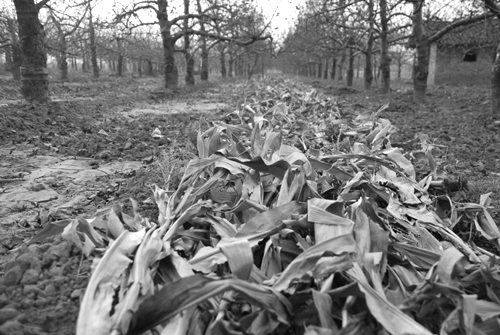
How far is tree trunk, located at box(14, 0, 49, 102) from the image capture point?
6.81 metres

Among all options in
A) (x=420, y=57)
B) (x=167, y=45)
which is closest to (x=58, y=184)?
(x=420, y=57)

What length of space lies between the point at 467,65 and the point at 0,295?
26.1m

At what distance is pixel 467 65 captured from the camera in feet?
73.5

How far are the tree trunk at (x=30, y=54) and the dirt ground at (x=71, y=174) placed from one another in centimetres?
72

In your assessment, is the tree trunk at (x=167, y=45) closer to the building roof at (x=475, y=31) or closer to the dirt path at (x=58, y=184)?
the dirt path at (x=58, y=184)

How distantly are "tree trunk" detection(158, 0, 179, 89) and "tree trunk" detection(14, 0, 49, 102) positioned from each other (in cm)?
761

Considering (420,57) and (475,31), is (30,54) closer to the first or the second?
(420,57)

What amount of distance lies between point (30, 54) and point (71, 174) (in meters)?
4.96

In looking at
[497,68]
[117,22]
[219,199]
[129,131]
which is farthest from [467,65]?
[219,199]

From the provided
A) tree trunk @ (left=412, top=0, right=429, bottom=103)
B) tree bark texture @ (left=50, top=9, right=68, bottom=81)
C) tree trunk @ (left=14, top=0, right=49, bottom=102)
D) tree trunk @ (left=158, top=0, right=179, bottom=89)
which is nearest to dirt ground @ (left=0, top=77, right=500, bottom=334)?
tree trunk @ (left=14, top=0, right=49, bottom=102)

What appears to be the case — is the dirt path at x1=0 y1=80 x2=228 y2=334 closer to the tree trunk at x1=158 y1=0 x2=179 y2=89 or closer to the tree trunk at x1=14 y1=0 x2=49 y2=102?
the tree trunk at x1=14 y1=0 x2=49 y2=102

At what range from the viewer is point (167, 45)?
48.1 ft

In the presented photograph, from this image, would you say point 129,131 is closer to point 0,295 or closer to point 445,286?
point 0,295

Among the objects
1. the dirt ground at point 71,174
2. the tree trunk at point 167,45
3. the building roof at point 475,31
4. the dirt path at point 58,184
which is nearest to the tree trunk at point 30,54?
the dirt path at point 58,184
